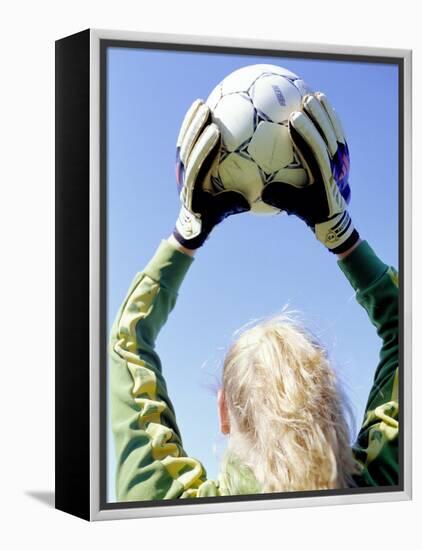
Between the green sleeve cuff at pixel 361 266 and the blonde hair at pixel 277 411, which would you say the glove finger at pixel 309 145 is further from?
the blonde hair at pixel 277 411

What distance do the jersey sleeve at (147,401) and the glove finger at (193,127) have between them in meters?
0.52

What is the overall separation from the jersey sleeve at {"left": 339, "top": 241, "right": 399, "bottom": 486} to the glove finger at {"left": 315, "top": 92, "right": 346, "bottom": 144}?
656mm

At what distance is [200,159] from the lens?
8641 mm

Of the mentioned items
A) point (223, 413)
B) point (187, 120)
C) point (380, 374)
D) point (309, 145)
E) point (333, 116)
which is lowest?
point (223, 413)

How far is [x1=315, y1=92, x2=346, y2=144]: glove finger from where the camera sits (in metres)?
8.91

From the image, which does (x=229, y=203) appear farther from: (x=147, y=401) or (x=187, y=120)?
(x=147, y=401)

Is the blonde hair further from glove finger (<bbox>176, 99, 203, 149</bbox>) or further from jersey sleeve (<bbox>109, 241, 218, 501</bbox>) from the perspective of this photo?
glove finger (<bbox>176, 99, 203, 149</bbox>)

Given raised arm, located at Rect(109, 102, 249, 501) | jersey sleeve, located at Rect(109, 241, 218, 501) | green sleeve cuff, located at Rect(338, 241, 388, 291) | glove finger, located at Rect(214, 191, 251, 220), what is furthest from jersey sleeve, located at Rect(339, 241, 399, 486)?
jersey sleeve, located at Rect(109, 241, 218, 501)

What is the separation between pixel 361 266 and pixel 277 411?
102 cm

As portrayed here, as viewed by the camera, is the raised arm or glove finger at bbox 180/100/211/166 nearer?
the raised arm

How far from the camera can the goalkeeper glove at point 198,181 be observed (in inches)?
340

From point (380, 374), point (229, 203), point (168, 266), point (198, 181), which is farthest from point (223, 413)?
point (198, 181)

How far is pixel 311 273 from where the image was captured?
29.7ft

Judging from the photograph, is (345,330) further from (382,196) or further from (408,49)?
(408,49)
